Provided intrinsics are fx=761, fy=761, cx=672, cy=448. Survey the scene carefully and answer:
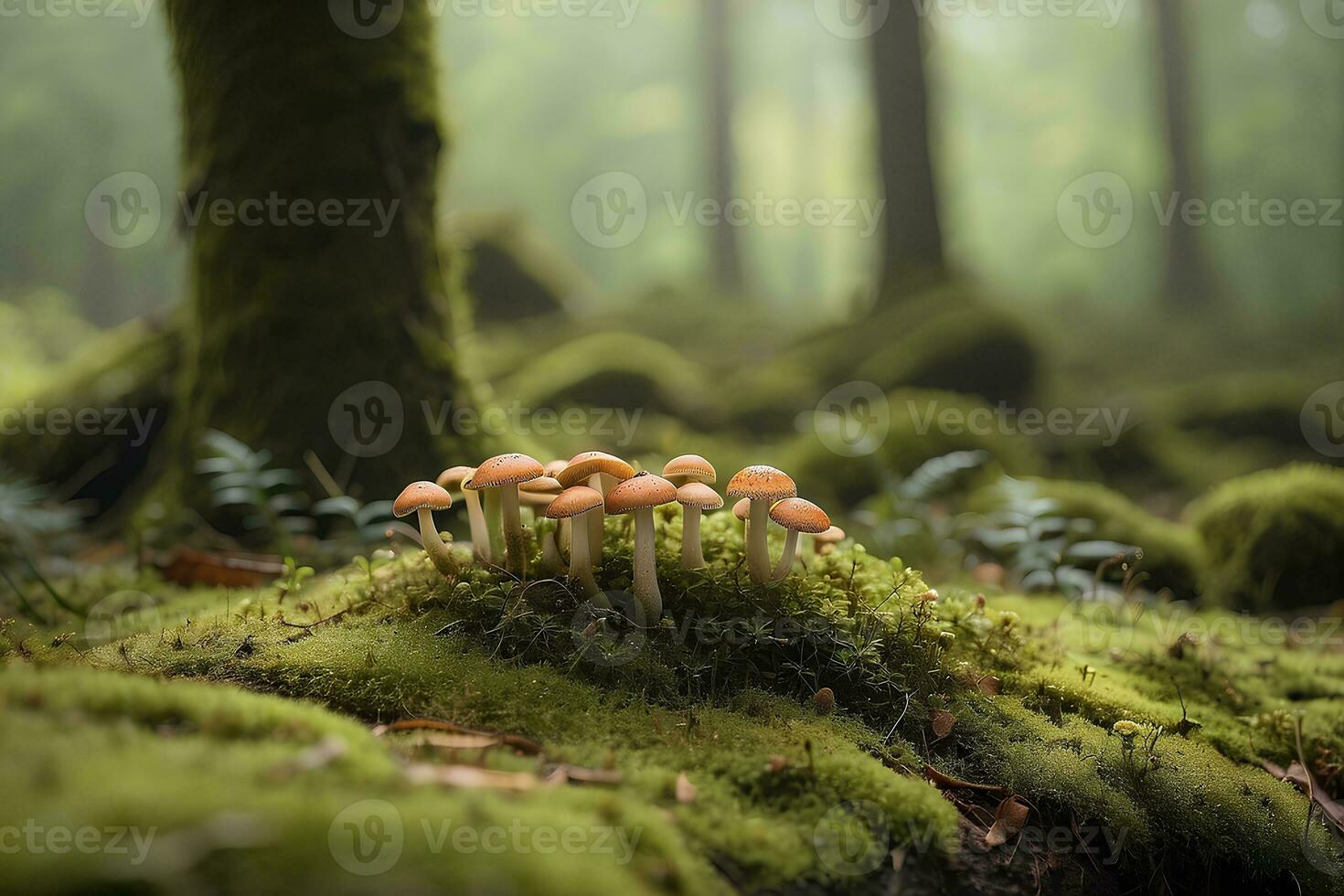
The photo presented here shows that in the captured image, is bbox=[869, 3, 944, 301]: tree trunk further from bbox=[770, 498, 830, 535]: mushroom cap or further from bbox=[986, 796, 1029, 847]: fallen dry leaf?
bbox=[986, 796, 1029, 847]: fallen dry leaf

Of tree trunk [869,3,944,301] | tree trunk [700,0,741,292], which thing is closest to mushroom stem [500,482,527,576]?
tree trunk [869,3,944,301]

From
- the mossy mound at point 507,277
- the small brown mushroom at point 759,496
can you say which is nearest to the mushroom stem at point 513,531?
the small brown mushroom at point 759,496

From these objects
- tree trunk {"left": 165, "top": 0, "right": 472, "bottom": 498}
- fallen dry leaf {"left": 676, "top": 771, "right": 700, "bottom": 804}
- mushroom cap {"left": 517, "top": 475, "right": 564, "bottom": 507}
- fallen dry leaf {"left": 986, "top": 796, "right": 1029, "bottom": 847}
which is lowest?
fallen dry leaf {"left": 986, "top": 796, "right": 1029, "bottom": 847}

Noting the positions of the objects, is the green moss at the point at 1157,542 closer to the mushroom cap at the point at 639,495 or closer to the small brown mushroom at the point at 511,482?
the mushroom cap at the point at 639,495

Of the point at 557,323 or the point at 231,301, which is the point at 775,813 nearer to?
the point at 231,301

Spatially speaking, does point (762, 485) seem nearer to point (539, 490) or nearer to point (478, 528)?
point (539, 490)

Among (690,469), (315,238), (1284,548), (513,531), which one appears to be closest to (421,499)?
(513,531)
